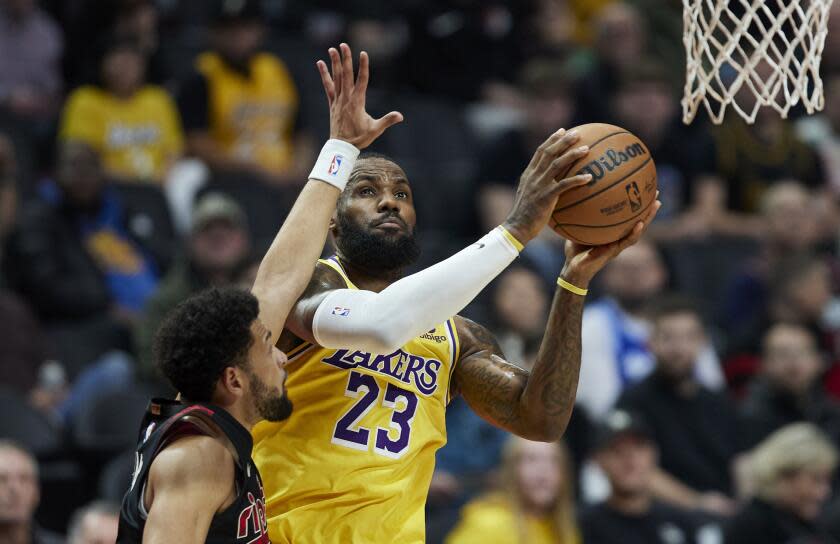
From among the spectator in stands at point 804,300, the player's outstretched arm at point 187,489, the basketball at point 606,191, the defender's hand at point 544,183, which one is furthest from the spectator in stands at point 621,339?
the player's outstretched arm at point 187,489

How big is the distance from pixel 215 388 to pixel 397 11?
808cm

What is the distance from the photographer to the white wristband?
480cm

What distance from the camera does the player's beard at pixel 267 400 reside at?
4.28 meters

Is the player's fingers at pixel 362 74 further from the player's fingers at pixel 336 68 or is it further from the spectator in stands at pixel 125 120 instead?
the spectator in stands at pixel 125 120

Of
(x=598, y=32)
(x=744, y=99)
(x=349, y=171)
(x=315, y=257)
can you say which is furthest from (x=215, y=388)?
(x=598, y=32)

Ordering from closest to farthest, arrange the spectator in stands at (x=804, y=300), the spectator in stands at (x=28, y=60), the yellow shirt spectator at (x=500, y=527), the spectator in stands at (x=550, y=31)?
the yellow shirt spectator at (x=500, y=527), the spectator in stands at (x=804, y=300), the spectator in stands at (x=28, y=60), the spectator in stands at (x=550, y=31)

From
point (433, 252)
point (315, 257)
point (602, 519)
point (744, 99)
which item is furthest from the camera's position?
point (744, 99)

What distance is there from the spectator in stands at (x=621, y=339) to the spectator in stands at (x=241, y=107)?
2.43 m

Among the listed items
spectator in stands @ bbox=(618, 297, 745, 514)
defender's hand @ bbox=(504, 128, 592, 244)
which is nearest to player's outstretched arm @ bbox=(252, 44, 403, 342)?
defender's hand @ bbox=(504, 128, 592, 244)

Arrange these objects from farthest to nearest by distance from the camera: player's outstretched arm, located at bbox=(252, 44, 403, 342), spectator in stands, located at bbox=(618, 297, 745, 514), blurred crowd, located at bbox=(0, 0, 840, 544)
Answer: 1. spectator in stands, located at bbox=(618, 297, 745, 514)
2. blurred crowd, located at bbox=(0, 0, 840, 544)
3. player's outstretched arm, located at bbox=(252, 44, 403, 342)

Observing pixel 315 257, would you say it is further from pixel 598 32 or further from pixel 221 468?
pixel 598 32

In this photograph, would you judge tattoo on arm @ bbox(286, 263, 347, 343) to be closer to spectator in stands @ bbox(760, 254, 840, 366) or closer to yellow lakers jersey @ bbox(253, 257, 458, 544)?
yellow lakers jersey @ bbox(253, 257, 458, 544)

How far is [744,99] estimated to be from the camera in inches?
417

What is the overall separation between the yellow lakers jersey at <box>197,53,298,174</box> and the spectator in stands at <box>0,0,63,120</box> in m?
1.08
